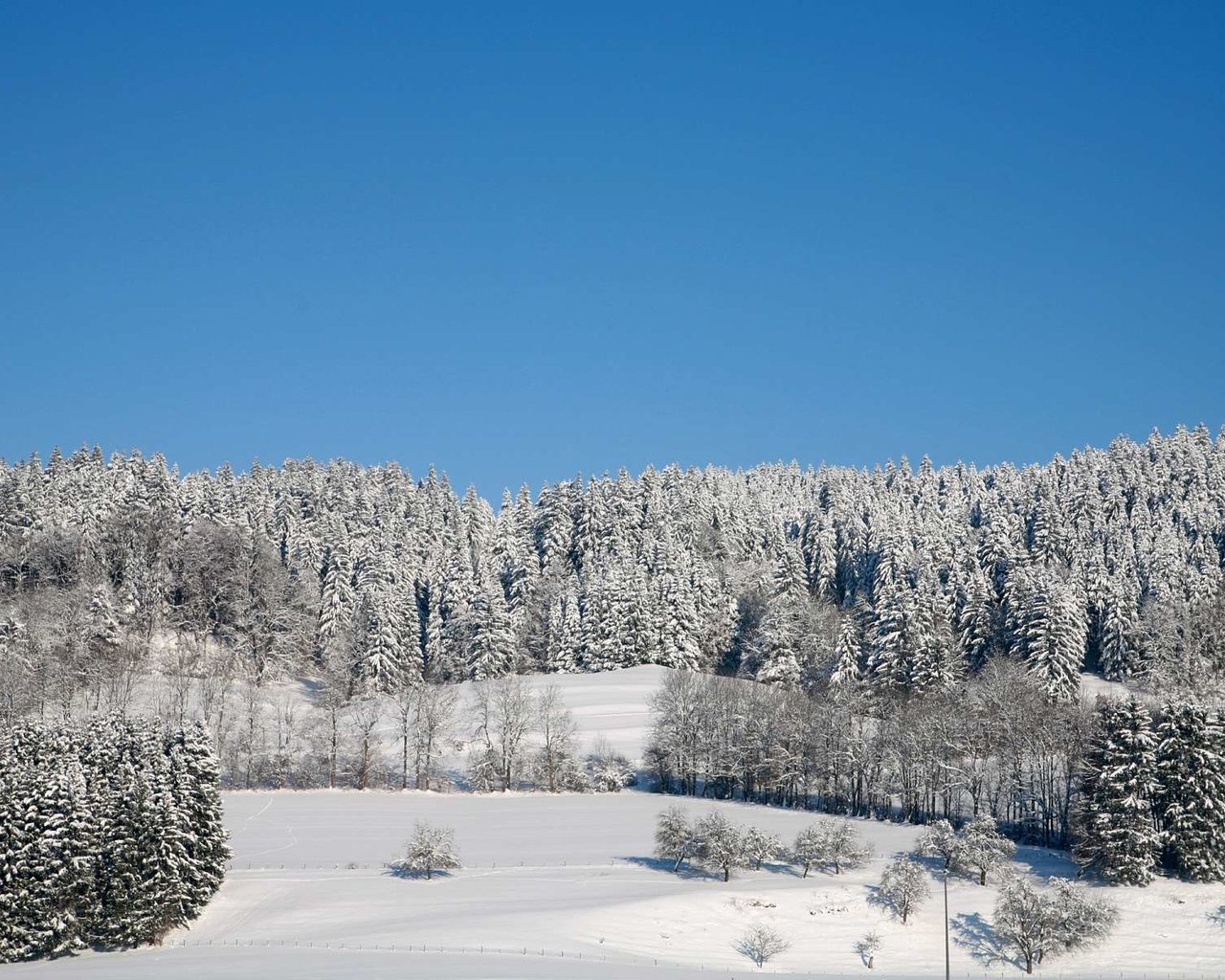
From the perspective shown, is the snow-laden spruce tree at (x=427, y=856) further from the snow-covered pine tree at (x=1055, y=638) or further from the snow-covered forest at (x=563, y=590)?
the snow-covered pine tree at (x=1055, y=638)

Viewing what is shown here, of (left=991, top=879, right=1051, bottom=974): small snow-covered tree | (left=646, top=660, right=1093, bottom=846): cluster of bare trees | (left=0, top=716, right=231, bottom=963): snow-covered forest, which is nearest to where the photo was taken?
(left=0, top=716, right=231, bottom=963): snow-covered forest

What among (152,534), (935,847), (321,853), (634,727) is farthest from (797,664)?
(152,534)

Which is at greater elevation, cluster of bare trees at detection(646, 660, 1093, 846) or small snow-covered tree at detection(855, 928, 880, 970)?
cluster of bare trees at detection(646, 660, 1093, 846)

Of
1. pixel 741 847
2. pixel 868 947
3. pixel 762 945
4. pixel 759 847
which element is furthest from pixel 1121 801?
pixel 762 945

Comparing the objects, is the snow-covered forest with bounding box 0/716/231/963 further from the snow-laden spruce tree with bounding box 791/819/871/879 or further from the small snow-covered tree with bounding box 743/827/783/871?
the snow-laden spruce tree with bounding box 791/819/871/879

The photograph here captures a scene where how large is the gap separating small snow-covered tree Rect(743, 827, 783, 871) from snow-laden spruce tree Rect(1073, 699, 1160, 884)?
638 inches

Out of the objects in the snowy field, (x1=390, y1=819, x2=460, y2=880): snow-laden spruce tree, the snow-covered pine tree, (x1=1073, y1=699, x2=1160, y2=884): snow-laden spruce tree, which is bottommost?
the snowy field

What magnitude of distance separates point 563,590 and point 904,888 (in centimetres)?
7227

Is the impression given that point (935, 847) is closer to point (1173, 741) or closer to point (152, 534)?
point (1173, 741)

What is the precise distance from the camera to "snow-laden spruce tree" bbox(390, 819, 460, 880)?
67250 millimetres

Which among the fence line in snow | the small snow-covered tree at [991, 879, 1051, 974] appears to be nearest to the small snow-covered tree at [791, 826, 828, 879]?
the small snow-covered tree at [991, 879, 1051, 974]

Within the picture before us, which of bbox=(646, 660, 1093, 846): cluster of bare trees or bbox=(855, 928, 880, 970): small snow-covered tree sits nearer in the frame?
bbox=(855, 928, 880, 970): small snow-covered tree

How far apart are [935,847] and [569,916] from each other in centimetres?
2260

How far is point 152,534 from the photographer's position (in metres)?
127
